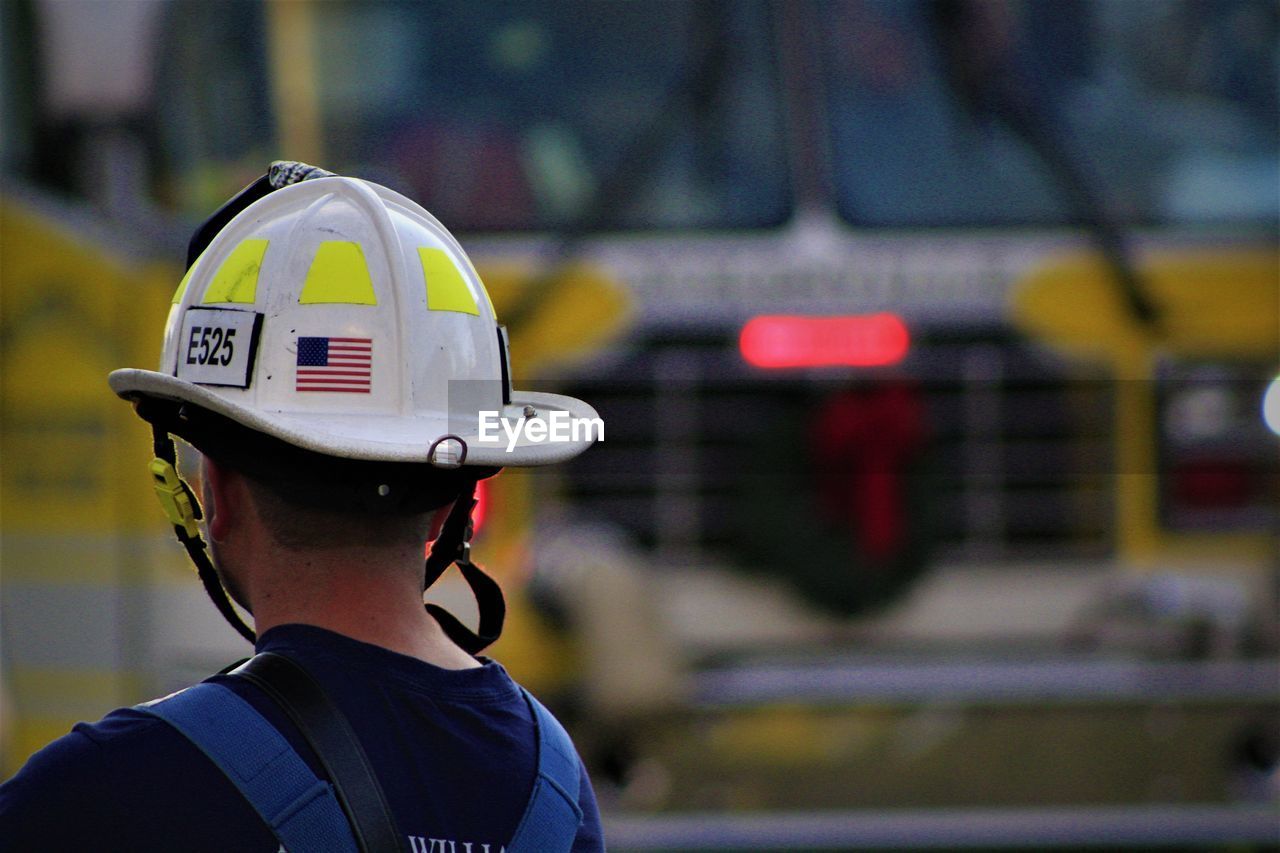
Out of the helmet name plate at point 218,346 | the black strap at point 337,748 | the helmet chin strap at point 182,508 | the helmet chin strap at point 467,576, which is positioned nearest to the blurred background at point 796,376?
the helmet chin strap at point 467,576

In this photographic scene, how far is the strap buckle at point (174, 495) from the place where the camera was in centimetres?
198

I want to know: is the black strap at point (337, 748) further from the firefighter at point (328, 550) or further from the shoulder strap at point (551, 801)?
the shoulder strap at point (551, 801)

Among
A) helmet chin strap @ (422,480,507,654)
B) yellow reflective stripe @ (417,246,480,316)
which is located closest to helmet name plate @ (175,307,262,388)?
yellow reflective stripe @ (417,246,480,316)

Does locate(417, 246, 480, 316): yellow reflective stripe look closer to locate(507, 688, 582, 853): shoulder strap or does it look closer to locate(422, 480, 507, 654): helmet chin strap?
locate(422, 480, 507, 654): helmet chin strap

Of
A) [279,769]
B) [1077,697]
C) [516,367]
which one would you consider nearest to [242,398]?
[279,769]

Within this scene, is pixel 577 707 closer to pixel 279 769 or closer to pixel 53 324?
pixel 53 324

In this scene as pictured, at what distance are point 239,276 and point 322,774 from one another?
20.4 inches

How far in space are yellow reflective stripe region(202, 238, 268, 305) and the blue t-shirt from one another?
0.33 meters

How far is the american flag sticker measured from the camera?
1879 mm

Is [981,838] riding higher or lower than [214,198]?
lower

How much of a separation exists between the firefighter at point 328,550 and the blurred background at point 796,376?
327cm

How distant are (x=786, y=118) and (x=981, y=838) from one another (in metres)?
2.10

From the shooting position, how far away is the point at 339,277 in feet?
6.24

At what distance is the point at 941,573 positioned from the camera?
218 inches
